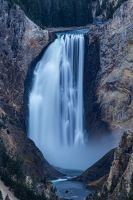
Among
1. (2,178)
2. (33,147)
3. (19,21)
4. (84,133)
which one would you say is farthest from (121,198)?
(19,21)

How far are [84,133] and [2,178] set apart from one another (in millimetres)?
36382

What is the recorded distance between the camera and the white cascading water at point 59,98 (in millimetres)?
128625

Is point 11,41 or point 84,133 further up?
point 11,41

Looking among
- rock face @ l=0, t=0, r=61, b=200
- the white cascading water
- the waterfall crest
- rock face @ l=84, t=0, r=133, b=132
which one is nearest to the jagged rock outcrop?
rock face @ l=0, t=0, r=61, b=200

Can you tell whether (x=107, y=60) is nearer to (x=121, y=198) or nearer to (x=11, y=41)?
(x=11, y=41)

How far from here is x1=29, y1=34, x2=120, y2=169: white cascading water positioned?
12862 centimetres

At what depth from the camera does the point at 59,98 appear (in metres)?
132

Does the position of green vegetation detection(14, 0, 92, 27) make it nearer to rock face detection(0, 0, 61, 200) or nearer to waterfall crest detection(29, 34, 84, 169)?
rock face detection(0, 0, 61, 200)

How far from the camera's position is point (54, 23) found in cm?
14912

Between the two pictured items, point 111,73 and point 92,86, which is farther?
point 92,86

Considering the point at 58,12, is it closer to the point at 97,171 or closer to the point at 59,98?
the point at 59,98

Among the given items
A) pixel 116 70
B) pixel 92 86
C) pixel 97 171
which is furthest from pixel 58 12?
pixel 97 171

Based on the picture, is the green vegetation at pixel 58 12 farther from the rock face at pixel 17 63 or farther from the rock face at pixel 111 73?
the rock face at pixel 111 73

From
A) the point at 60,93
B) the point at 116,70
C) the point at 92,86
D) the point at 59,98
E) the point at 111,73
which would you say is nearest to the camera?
the point at 116,70
